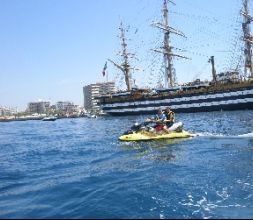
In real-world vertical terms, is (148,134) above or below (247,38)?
below

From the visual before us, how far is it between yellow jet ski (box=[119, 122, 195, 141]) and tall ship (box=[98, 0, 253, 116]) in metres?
58.1

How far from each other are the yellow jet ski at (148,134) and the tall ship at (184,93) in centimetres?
5815

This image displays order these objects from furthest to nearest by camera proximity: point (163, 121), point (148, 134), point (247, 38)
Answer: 1. point (247, 38)
2. point (163, 121)
3. point (148, 134)

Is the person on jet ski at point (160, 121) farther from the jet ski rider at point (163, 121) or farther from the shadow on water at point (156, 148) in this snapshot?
the shadow on water at point (156, 148)

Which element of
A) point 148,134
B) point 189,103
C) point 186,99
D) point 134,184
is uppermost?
point 186,99

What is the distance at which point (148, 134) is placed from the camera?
2930cm

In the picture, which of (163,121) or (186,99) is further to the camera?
(186,99)

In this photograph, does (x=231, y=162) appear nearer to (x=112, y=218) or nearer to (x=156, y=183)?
(x=156, y=183)

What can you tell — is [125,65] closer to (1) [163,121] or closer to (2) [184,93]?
(2) [184,93]

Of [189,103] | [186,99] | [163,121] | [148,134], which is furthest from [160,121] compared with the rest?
[186,99]

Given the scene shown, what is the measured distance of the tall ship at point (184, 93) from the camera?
8794 cm

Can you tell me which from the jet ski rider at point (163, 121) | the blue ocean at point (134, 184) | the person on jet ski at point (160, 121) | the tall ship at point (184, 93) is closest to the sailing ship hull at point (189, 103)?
the tall ship at point (184, 93)

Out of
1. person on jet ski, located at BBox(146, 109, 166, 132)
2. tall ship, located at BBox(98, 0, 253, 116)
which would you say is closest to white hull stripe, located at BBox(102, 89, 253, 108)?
tall ship, located at BBox(98, 0, 253, 116)

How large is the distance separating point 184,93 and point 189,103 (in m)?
2.65
